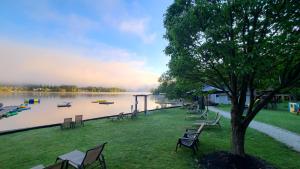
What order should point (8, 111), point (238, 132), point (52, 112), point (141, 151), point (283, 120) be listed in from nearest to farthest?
point (238, 132)
point (141, 151)
point (283, 120)
point (8, 111)
point (52, 112)

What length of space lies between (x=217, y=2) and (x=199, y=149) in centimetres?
498

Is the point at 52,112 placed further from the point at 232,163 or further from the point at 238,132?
the point at 238,132

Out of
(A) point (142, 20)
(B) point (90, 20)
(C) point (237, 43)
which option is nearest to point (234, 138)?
(C) point (237, 43)

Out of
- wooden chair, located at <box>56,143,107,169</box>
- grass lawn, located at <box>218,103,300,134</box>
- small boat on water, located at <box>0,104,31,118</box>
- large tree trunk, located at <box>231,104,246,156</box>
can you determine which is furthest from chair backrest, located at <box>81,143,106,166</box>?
small boat on water, located at <box>0,104,31,118</box>

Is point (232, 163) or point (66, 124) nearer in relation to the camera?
point (232, 163)

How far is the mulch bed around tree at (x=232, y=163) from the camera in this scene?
13.5 ft

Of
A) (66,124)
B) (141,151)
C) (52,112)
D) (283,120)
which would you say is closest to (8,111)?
(52,112)

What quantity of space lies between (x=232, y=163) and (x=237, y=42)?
134 inches

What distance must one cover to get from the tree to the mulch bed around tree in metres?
0.25

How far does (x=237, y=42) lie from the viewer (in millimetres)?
3566

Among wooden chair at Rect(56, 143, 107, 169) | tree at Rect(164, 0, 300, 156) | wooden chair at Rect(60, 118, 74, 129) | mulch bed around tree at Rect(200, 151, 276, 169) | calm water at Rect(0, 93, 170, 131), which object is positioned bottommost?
calm water at Rect(0, 93, 170, 131)

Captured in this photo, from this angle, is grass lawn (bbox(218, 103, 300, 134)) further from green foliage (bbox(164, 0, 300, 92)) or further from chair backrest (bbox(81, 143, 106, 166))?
chair backrest (bbox(81, 143, 106, 166))

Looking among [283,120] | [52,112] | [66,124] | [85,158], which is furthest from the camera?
[52,112]

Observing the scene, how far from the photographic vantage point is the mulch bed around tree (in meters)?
4.13
